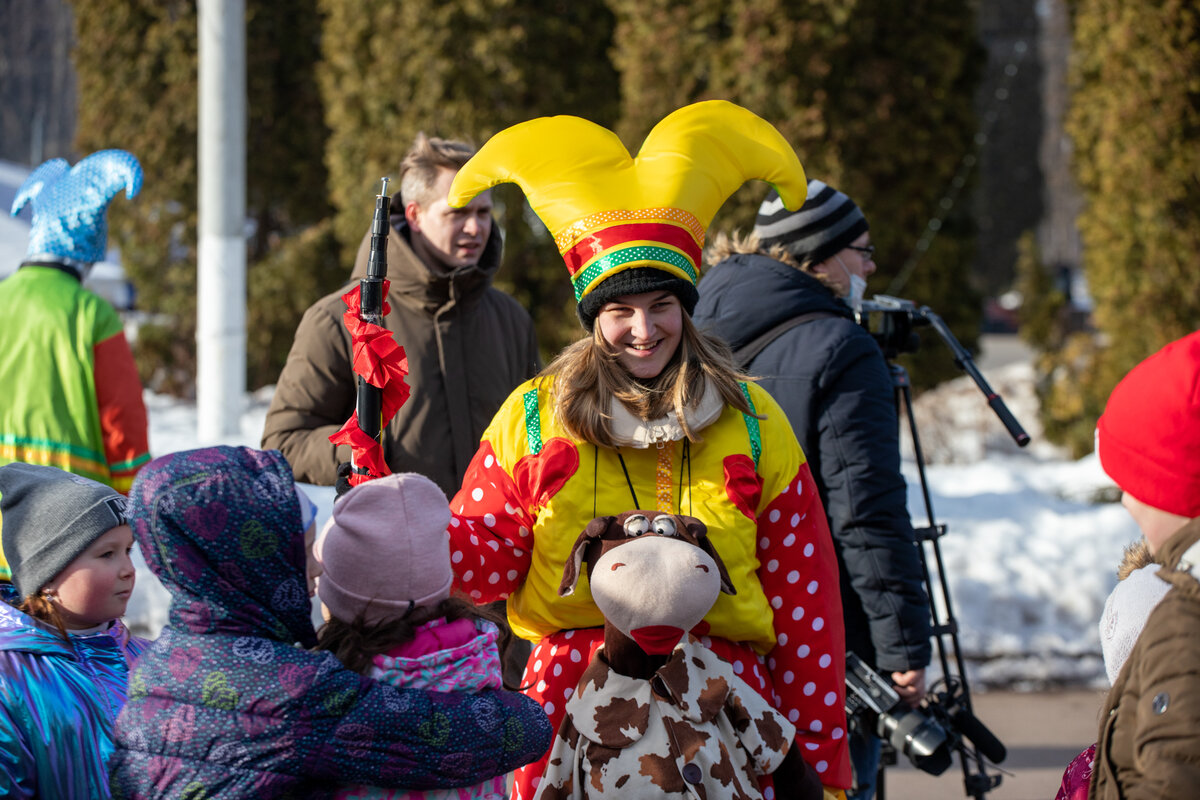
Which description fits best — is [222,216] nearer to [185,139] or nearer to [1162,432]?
[185,139]

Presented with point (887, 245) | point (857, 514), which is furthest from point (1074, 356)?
point (857, 514)

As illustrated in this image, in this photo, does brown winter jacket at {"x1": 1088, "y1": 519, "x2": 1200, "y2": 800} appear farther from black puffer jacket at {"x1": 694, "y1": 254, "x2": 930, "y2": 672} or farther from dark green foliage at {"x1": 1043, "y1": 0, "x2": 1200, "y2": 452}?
dark green foliage at {"x1": 1043, "y1": 0, "x2": 1200, "y2": 452}

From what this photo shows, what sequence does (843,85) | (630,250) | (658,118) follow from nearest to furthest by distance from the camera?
(630,250) < (843,85) < (658,118)

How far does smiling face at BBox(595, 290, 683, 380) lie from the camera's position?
2160 mm

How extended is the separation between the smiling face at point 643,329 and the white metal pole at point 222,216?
517 cm

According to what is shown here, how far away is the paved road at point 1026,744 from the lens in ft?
14.3

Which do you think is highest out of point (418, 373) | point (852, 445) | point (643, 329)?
point (643, 329)

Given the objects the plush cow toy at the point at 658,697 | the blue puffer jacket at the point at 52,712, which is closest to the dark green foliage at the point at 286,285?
the blue puffer jacket at the point at 52,712

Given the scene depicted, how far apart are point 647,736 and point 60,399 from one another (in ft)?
7.59

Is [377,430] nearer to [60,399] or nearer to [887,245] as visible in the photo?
[60,399]

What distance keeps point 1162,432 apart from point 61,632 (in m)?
1.91

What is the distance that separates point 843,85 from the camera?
23.2 feet

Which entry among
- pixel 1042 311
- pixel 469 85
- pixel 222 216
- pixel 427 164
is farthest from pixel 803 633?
pixel 1042 311

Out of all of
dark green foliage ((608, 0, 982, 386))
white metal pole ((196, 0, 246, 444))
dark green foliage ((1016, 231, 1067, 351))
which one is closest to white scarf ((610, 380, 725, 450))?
dark green foliage ((608, 0, 982, 386))
